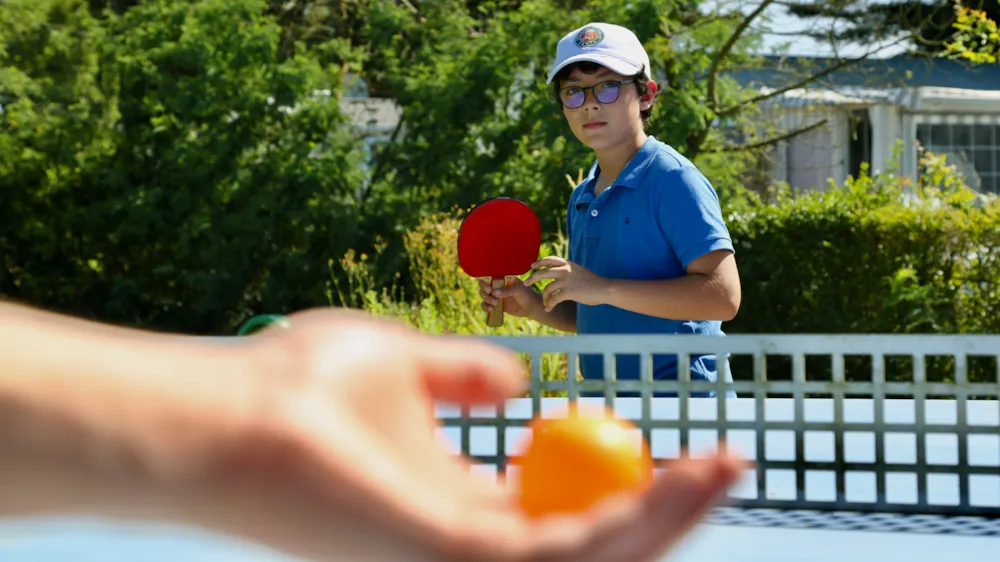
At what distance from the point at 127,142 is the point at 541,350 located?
12.0 metres

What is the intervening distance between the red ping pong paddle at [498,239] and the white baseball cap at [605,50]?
406mm

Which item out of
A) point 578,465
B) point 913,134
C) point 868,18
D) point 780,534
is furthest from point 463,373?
point 913,134

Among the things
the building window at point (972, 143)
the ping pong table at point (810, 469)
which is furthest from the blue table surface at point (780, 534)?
the building window at point (972, 143)

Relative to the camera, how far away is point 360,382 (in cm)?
47

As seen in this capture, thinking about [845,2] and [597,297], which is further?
[845,2]

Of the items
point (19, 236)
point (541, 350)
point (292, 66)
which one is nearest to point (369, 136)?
point (292, 66)

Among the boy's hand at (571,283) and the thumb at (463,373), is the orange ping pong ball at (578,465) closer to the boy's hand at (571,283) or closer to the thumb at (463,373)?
the thumb at (463,373)

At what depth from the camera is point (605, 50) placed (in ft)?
10.4

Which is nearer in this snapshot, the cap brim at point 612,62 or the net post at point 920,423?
the net post at point 920,423

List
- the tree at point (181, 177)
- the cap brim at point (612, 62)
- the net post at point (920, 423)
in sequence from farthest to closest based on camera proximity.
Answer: the tree at point (181, 177)
the cap brim at point (612, 62)
the net post at point (920, 423)

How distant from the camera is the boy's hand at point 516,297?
3346 millimetres

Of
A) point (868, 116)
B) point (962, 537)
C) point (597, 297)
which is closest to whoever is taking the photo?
point (962, 537)

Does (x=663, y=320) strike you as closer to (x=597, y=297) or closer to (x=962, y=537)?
(x=597, y=297)

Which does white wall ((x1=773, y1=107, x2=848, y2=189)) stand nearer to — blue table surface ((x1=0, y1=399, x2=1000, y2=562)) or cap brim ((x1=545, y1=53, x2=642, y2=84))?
cap brim ((x1=545, y1=53, x2=642, y2=84))
